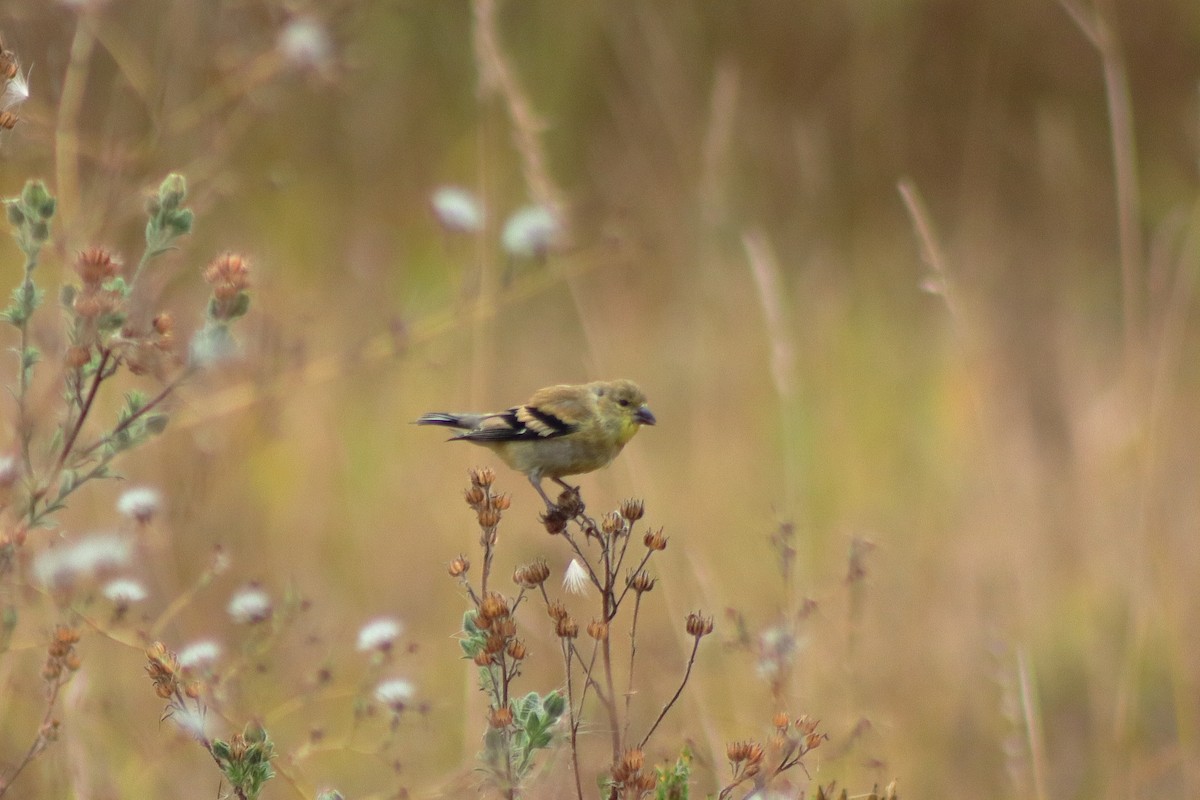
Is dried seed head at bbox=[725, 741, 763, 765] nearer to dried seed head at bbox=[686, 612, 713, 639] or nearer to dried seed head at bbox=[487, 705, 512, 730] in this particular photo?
dried seed head at bbox=[686, 612, 713, 639]

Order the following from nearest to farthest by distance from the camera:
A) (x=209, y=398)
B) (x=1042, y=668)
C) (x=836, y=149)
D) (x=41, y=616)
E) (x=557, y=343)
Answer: (x=41, y=616) → (x=209, y=398) → (x=1042, y=668) → (x=557, y=343) → (x=836, y=149)

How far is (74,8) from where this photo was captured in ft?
7.66

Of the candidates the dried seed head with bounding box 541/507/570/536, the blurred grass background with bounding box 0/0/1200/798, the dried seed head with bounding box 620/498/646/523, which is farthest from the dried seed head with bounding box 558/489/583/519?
the dried seed head with bounding box 620/498/646/523

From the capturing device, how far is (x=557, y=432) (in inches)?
97.2

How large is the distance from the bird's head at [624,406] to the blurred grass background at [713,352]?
6 cm

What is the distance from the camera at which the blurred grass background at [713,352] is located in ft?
8.50

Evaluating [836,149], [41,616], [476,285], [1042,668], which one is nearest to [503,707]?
[41,616]

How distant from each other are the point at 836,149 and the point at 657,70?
3282 millimetres

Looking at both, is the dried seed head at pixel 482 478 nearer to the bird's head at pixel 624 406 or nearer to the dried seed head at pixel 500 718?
the dried seed head at pixel 500 718

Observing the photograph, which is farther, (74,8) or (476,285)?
(476,285)

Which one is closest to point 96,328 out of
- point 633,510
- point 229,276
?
point 229,276

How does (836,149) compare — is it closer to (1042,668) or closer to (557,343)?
(557,343)

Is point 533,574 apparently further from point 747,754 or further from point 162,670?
point 162,670

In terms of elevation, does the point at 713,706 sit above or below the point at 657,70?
below
